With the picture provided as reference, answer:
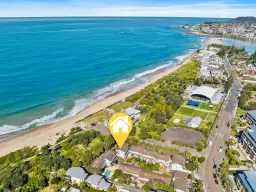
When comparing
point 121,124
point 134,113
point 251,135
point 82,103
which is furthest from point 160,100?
point 121,124

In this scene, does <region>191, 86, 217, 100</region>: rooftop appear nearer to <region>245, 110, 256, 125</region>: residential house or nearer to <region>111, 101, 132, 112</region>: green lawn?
<region>245, 110, 256, 125</region>: residential house

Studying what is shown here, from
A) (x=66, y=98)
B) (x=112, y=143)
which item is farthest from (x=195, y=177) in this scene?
(x=66, y=98)

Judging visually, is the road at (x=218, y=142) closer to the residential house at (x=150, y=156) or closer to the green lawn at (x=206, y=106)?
the green lawn at (x=206, y=106)

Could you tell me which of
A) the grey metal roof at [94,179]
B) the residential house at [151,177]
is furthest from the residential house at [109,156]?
the residential house at [151,177]

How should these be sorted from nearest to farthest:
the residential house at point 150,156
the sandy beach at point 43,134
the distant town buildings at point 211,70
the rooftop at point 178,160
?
the rooftop at point 178,160 → the residential house at point 150,156 → the sandy beach at point 43,134 → the distant town buildings at point 211,70

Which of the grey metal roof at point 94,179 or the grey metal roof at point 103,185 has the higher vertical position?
the grey metal roof at point 94,179

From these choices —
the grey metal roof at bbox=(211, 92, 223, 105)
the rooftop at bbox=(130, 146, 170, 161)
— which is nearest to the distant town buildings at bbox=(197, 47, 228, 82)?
the grey metal roof at bbox=(211, 92, 223, 105)

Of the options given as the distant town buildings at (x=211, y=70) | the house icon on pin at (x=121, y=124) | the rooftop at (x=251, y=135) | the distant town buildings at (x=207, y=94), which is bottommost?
the rooftop at (x=251, y=135)
